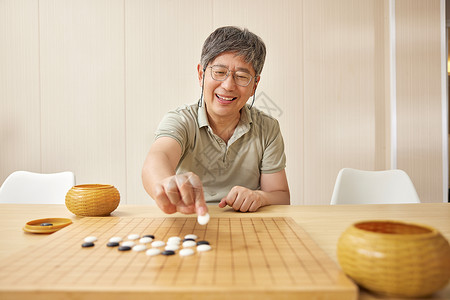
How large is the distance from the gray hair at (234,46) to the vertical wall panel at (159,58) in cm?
161

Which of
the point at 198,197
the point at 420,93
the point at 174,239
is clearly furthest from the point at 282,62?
the point at 174,239

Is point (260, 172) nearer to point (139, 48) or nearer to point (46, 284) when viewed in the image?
point (46, 284)

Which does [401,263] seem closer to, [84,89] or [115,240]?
[115,240]

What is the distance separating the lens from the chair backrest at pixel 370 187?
186 centimetres

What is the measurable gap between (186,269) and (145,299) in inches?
4.2

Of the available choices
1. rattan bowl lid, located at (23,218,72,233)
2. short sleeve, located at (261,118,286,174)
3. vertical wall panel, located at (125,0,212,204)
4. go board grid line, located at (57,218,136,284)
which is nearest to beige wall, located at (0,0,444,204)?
vertical wall panel, located at (125,0,212,204)

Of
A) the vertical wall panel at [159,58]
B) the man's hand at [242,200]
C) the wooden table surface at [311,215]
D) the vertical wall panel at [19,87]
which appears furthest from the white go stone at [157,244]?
the vertical wall panel at [19,87]

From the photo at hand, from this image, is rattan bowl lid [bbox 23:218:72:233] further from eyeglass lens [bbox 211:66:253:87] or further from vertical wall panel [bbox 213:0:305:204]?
vertical wall panel [bbox 213:0:305:204]

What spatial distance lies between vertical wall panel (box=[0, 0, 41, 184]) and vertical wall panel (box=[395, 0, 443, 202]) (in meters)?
3.14

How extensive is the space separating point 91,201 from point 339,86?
2.56 m

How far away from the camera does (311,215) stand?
46.9 inches

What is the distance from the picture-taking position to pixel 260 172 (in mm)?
1716

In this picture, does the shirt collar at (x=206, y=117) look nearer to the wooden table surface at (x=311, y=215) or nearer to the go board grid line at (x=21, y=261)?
the wooden table surface at (x=311, y=215)

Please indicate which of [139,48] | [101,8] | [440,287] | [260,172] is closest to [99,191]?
[260,172]
